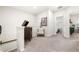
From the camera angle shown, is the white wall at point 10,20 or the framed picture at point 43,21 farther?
the framed picture at point 43,21

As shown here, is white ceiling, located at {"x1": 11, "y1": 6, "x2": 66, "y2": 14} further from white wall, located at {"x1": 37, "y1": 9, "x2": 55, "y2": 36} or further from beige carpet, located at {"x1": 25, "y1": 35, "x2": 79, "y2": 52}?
beige carpet, located at {"x1": 25, "y1": 35, "x2": 79, "y2": 52}

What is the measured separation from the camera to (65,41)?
1.15m

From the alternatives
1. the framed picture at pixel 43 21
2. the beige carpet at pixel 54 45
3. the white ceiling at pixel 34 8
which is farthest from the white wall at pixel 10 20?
the beige carpet at pixel 54 45

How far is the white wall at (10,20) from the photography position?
3.66ft

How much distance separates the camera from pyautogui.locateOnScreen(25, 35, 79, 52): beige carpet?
1125mm

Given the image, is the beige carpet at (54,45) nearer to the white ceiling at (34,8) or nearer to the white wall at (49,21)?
the white wall at (49,21)

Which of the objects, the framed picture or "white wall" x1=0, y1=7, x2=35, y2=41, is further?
the framed picture

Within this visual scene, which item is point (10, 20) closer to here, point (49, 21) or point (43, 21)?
point (43, 21)

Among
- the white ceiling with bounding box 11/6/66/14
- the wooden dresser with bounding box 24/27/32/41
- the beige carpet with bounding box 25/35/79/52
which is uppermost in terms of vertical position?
the white ceiling with bounding box 11/6/66/14

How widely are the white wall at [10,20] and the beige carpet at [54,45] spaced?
0.35 metres

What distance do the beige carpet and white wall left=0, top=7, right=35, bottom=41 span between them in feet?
1.14

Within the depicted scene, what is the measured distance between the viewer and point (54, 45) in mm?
1151

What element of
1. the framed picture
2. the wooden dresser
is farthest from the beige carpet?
the framed picture
